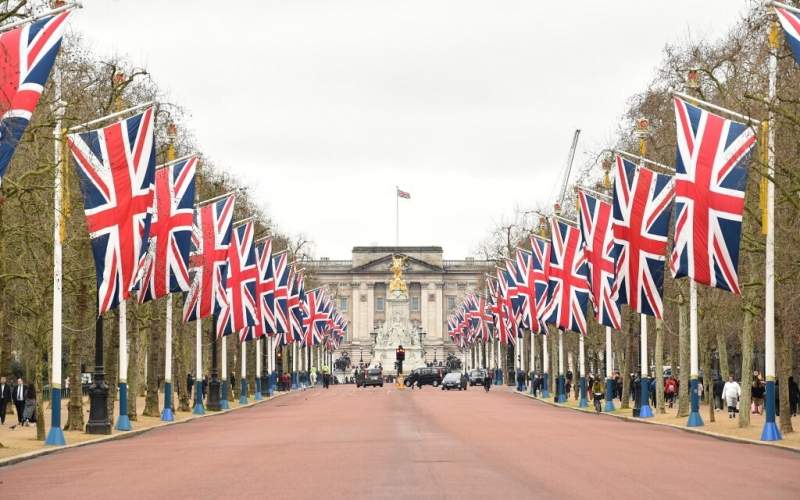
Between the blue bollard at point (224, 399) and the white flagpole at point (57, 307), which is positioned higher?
the white flagpole at point (57, 307)

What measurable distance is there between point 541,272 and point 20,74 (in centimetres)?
4445

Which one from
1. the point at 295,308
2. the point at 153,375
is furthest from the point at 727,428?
the point at 295,308

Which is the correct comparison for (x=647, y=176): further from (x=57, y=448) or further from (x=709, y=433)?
(x=57, y=448)

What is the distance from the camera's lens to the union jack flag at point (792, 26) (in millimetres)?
Answer: 28125

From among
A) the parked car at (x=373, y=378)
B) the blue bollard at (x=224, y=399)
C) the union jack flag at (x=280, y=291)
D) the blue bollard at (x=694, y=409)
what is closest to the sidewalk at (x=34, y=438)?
the blue bollard at (x=224, y=399)

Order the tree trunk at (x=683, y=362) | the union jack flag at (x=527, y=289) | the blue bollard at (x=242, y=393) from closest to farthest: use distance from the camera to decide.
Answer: the tree trunk at (x=683, y=362)
the union jack flag at (x=527, y=289)
the blue bollard at (x=242, y=393)

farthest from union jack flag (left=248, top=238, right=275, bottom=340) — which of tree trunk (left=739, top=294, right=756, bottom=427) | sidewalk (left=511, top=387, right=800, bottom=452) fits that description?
tree trunk (left=739, top=294, right=756, bottom=427)

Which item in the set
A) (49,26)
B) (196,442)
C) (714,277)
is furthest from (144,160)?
(714,277)

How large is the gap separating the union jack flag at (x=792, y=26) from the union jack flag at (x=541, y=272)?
38339 millimetres

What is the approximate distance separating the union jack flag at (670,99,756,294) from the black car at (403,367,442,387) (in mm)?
86373

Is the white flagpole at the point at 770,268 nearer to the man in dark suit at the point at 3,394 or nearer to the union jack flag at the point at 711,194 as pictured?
the union jack flag at the point at 711,194

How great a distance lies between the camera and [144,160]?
37.1 m

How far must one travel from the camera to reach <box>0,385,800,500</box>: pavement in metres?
20.6

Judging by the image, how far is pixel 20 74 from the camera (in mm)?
26656
